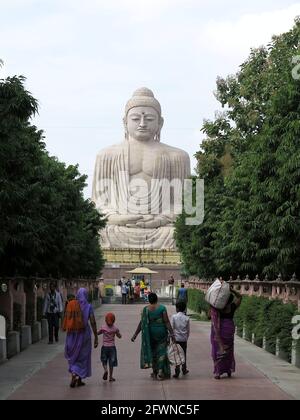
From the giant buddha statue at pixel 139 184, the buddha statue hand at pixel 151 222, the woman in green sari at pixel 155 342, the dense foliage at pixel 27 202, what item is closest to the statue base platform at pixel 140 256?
the giant buddha statue at pixel 139 184

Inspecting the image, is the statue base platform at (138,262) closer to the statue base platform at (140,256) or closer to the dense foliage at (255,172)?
the statue base platform at (140,256)

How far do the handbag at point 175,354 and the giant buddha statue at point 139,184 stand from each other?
5759 cm

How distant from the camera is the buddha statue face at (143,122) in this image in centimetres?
7356

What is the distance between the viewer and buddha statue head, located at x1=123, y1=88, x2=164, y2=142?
241 feet

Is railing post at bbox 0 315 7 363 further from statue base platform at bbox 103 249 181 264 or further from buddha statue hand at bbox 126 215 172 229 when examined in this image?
buddha statue hand at bbox 126 215 172 229

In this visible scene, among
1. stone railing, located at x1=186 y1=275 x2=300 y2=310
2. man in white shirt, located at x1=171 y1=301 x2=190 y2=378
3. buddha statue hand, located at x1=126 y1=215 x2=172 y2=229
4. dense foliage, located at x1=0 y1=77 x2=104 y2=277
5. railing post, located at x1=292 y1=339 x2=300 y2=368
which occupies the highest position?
buddha statue hand, located at x1=126 y1=215 x2=172 y2=229

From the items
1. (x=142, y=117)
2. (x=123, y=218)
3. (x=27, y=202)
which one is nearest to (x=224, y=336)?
(x=27, y=202)

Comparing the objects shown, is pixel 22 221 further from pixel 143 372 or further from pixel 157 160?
pixel 157 160

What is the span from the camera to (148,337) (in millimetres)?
14641

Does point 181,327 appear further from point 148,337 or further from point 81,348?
point 81,348

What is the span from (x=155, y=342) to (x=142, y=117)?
59.8 m

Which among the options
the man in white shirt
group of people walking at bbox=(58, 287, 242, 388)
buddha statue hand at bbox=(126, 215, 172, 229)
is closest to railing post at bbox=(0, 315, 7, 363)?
group of people walking at bbox=(58, 287, 242, 388)

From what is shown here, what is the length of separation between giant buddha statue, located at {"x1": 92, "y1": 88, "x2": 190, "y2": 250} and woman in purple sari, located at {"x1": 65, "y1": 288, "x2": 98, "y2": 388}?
192ft
